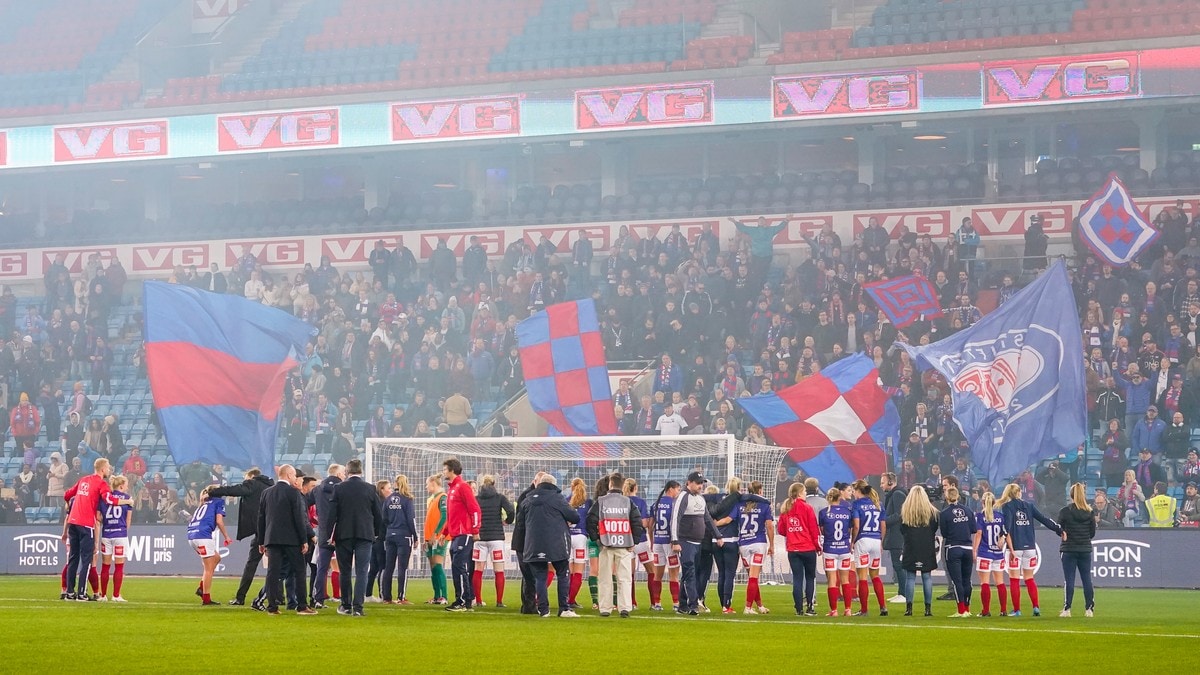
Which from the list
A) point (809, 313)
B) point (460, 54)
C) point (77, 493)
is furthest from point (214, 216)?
point (77, 493)

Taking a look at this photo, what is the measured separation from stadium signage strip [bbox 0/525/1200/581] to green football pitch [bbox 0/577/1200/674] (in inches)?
205

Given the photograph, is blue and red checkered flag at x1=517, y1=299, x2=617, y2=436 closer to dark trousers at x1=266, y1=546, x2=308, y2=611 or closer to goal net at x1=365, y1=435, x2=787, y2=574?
goal net at x1=365, y1=435, x2=787, y2=574

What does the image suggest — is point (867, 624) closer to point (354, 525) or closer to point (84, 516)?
point (354, 525)

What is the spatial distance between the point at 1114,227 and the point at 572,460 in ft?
35.4

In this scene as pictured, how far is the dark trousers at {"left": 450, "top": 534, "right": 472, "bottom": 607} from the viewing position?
805 inches

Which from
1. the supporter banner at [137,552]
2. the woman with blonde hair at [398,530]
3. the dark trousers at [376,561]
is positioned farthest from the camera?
the supporter banner at [137,552]

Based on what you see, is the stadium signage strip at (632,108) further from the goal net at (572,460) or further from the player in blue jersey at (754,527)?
the player in blue jersey at (754,527)

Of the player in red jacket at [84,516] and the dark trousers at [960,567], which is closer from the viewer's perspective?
the dark trousers at [960,567]

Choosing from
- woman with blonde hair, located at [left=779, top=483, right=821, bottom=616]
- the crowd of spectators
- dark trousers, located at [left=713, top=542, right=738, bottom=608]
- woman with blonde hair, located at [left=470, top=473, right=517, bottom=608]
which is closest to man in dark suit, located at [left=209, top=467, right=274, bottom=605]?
woman with blonde hair, located at [left=470, top=473, right=517, bottom=608]

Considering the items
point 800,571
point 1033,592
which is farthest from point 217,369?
point 1033,592

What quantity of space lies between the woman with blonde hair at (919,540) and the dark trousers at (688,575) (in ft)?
8.32

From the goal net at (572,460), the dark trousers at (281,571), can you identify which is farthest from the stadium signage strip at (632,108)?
the dark trousers at (281,571)

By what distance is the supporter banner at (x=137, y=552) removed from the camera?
30234 millimetres

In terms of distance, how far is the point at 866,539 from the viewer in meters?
20.8
